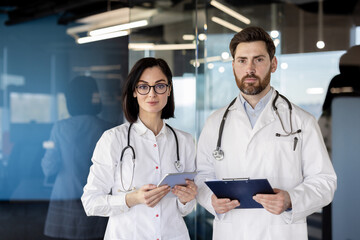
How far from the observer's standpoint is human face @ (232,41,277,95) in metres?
2.61

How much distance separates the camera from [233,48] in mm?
2730

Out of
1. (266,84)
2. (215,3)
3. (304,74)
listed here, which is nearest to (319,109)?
(304,74)

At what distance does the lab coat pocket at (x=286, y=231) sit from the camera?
253 centimetres

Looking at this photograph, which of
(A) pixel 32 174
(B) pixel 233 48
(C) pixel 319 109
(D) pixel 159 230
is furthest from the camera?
(A) pixel 32 174

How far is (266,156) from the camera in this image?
8.49 ft

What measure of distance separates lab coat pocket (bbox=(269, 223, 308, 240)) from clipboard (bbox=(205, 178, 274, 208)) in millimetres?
170

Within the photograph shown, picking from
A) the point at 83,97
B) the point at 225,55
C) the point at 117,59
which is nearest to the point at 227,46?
the point at 225,55

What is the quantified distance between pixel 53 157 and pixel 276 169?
276 centimetres

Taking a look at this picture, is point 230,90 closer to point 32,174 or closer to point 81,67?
point 81,67

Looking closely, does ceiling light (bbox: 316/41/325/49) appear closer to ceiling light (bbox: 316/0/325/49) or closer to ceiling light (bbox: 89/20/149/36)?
ceiling light (bbox: 316/0/325/49)

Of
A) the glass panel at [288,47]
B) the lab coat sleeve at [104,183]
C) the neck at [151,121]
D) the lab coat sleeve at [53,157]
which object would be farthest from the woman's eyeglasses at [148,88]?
the lab coat sleeve at [53,157]

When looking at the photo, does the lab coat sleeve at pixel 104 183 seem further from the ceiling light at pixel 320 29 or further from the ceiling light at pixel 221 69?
the ceiling light at pixel 320 29

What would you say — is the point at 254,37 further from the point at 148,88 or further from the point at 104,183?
the point at 104,183

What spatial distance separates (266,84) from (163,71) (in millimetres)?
576
